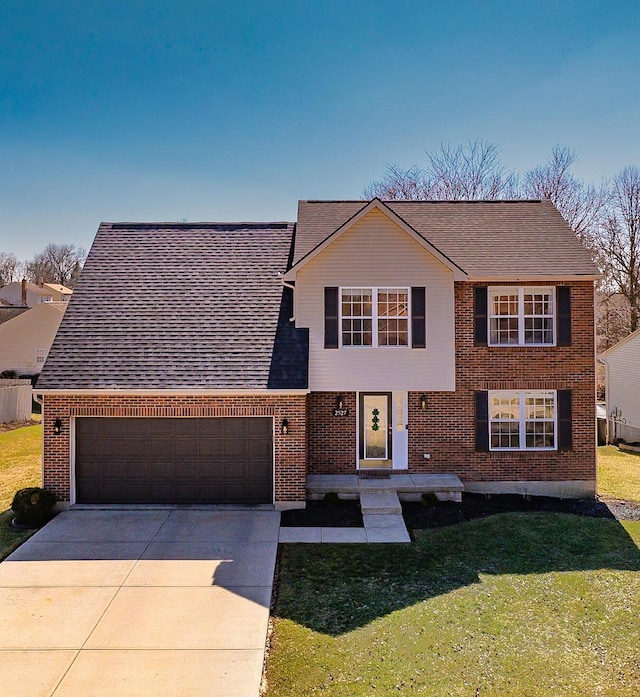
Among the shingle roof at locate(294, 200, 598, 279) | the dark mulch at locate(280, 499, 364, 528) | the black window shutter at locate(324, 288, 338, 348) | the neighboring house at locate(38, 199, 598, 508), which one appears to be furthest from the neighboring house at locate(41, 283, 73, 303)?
the dark mulch at locate(280, 499, 364, 528)

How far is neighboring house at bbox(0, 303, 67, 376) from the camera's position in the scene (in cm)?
3450

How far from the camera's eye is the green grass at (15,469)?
1007 centimetres

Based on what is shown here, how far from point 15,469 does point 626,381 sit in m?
25.9

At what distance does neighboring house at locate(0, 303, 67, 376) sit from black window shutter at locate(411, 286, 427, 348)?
30.3m

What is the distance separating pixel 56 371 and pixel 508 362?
11.0 m

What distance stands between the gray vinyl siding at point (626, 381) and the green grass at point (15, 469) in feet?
80.7

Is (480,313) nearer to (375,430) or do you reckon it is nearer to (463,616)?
(375,430)

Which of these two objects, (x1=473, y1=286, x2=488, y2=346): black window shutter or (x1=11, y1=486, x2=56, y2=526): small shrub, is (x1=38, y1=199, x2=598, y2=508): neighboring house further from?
(x1=11, y1=486, x2=56, y2=526): small shrub

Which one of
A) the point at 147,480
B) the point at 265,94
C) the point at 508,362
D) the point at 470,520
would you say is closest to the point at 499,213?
the point at 508,362

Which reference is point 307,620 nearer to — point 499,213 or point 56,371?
point 56,371

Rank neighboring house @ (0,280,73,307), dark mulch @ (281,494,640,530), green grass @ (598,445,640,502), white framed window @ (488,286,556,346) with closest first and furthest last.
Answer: dark mulch @ (281,494,640,530)
white framed window @ (488,286,556,346)
green grass @ (598,445,640,502)
neighboring house @ (0,280,73,307)

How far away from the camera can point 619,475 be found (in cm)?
1555

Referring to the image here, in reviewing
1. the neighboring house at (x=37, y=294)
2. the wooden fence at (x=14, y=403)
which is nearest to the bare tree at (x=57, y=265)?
the neighboring house at (x=37, y=294)

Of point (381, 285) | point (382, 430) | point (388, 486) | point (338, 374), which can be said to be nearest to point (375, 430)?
point (382, 430)
